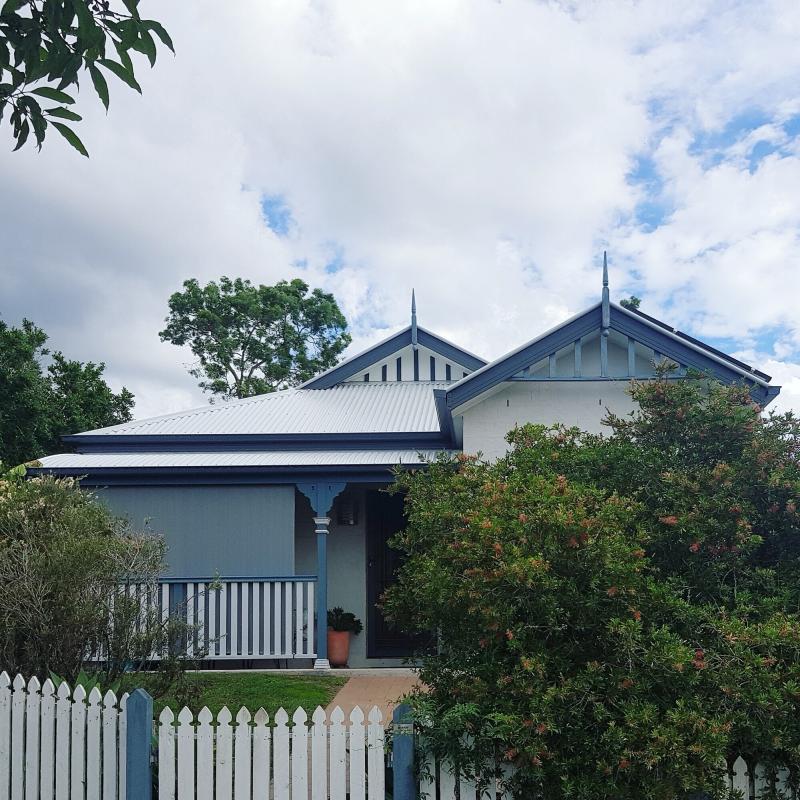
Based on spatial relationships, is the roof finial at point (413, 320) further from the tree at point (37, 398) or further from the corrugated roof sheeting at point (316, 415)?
the tree at point (37, 398)

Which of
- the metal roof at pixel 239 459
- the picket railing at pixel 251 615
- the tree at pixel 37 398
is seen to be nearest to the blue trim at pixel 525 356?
the metal roof at pixel 239 459

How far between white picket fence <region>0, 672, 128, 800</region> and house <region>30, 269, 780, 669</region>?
17.6ft

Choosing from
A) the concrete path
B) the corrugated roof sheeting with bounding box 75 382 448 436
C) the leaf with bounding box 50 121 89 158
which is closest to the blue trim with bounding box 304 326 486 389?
the corrugated roof sheeting with bounding box 75 382 448 436

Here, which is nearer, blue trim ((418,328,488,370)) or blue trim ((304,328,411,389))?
blue trim ((418,328,488,370))

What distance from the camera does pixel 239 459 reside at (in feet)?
43.7

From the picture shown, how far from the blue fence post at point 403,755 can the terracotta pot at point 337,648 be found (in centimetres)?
829

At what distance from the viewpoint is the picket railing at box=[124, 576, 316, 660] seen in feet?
40.2

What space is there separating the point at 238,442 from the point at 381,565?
3100 millimetres

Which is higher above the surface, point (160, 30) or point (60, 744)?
point (160, 30)

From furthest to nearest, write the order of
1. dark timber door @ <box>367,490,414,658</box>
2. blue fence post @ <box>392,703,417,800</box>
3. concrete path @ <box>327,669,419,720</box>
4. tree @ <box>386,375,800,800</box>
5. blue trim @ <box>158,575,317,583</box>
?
dark timber door @ <box>367,490,414,658</box> < blue trim @ <box>158,575,317,583</box> < concrete path @ <box>327,669,419,720</box> < blue fence post @ <box>392,703,417,800</box> < tree @ <box>386,375,800,800</box>

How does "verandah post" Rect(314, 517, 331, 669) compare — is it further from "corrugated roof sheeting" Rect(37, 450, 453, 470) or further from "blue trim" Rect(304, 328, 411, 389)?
"blue trim" Rect(304, 328, 411, 389)

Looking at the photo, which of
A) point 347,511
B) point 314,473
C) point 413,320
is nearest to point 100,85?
point 314,473

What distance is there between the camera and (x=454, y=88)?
12320mm

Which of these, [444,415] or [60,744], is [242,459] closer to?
[444,415]
